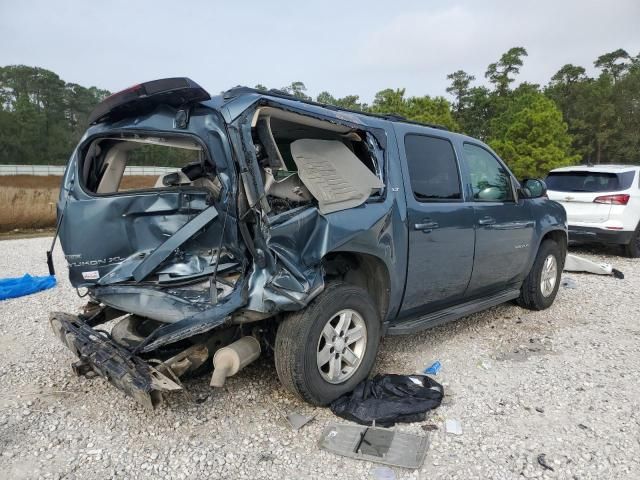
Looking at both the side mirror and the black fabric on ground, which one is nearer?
the black fabric on ground

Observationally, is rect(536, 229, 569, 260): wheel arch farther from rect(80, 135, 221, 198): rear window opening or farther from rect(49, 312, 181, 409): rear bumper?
rect(49, 312, 181, 409): rear bumper

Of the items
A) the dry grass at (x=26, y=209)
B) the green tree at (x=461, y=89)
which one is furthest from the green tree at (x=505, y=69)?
the dry grass at (x=26, y=209)

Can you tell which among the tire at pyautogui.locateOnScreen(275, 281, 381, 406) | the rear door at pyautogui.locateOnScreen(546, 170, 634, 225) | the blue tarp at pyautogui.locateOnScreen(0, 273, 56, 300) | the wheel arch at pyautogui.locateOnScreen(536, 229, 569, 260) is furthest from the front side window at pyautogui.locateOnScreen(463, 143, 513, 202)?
the blue tarp at pyautogui.locateOnScreen(0, 273, 56, 300)

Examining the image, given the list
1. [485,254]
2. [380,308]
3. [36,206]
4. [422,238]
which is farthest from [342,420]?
[36,206]

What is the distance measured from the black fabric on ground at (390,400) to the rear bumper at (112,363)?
1.18 metres

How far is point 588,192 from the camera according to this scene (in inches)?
355

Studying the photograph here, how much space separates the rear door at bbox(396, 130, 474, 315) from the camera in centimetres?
378

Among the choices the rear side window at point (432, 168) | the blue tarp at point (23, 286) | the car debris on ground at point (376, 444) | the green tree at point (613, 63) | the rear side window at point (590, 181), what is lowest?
the blue tarp at point (23, 286)

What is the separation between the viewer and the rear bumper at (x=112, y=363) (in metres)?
2.60

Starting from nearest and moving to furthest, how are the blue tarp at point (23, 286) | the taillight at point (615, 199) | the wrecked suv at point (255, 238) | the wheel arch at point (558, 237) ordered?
the wrecked suv at point (255, 238)
the wheel arch at point (558, 237)
the blue tarp at point (23, 286)
the taillight at point (615, 199)

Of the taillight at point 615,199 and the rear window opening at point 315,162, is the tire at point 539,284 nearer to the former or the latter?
the rear window opening at point 315,162

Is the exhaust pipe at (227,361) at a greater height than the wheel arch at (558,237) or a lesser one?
lesser

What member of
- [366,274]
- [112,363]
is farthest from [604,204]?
[112,363]

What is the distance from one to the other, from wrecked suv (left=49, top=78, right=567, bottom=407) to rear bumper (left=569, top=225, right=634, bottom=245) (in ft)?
19.3
